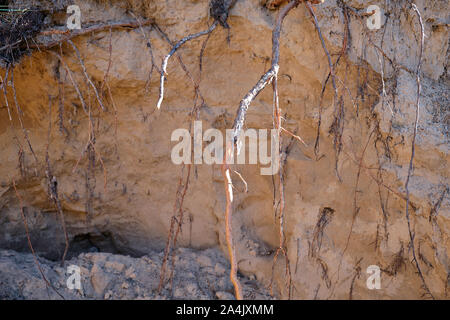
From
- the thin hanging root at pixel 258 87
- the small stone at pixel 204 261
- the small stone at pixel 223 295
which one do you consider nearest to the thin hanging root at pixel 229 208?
the thin hanging root at pixel 258 87

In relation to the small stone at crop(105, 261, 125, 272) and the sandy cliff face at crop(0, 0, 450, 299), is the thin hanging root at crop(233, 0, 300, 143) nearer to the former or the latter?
the sandy cliff face at crop(0, 0, 450, 299)

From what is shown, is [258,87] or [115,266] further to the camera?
[115,266]

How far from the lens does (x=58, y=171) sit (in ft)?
9.02

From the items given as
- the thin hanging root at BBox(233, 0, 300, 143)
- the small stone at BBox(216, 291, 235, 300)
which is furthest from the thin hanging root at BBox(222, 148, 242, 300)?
the small stone at BBox(216, 291, 235, 300)

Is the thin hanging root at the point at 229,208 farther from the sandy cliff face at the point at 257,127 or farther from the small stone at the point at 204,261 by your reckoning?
the small stone at the point at 204,261

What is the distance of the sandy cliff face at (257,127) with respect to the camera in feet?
7.68

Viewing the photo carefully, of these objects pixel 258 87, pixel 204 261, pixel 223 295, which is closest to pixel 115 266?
pixel 204 261

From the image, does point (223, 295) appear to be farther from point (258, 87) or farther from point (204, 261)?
point (258, 87)

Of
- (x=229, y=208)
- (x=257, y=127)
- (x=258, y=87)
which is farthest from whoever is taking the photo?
(x=257, y=127)

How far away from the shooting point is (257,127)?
8.64 ft

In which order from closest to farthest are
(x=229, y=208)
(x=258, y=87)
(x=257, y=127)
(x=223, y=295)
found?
1. (x=229, y=208)
2. (x=258, y=87)
3. (x=223, y=295)
4. (x=257, y=127)

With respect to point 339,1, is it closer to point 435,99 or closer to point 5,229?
point 435,99

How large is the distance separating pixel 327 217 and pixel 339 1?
1.13 meters

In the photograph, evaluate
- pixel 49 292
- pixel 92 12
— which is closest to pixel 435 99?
pixel 92 12
